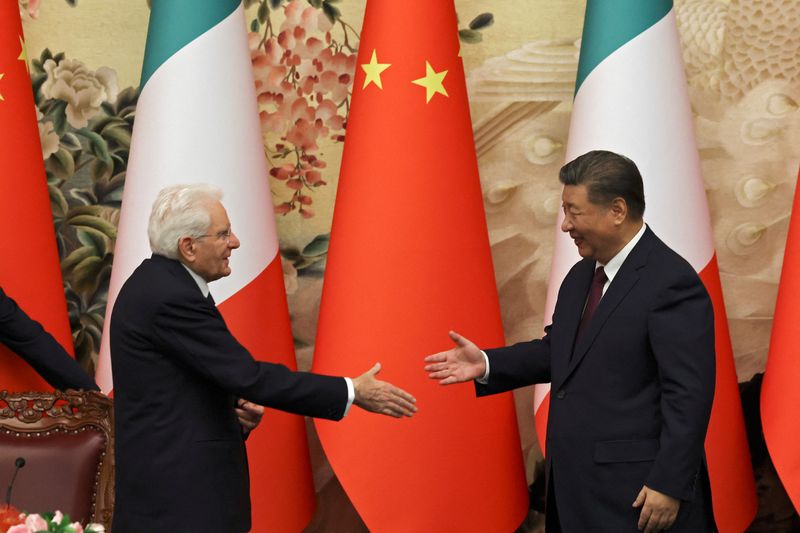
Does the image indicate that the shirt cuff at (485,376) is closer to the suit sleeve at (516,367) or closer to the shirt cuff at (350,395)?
the suit sleeve at (516,367)

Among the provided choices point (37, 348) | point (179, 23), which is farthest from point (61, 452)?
point (179, 23)

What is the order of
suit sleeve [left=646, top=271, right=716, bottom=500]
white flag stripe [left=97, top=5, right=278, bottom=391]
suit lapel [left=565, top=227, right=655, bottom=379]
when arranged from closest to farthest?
suit sleeve [left=646, top=271, right=716, bottom=500], suit lapel [left=565, top=227, right=655, bottom=379], white flag stripe [left=97, top=5, right=278, bottom=391]

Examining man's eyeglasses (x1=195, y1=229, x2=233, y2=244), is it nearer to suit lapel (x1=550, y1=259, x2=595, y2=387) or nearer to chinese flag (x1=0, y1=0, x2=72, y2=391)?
suit lapel (x1=550, y1=259, x2=595, y2=387)

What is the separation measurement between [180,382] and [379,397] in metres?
0.47

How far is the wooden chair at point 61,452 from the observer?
209cm

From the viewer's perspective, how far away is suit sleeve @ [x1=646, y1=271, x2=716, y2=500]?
2.08m

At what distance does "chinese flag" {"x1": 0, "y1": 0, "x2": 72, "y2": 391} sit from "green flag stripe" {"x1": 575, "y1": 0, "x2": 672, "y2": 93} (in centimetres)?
171

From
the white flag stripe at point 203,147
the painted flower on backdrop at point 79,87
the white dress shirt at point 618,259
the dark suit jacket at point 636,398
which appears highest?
the painted flower on backdrop at point 79,87

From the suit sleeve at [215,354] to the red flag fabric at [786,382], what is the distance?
1.50m

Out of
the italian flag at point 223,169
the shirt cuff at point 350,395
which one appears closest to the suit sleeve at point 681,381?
the shirt cuff at point 350,395

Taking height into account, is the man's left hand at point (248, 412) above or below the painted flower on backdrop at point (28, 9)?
below

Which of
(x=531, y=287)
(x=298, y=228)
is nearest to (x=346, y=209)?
(x=298, y=228)

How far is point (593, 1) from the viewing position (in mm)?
3064

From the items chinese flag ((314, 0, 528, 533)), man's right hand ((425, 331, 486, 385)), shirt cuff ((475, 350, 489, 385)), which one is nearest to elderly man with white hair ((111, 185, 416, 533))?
man's right hand ((425, 331, 486, 385))
